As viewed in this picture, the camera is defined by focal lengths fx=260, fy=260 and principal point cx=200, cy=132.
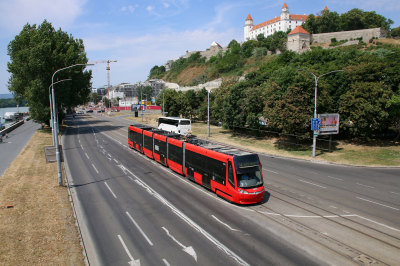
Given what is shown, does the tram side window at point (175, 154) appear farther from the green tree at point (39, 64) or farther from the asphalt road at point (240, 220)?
the green tree at point (39, 64)

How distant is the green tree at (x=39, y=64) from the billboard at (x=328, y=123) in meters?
44.9

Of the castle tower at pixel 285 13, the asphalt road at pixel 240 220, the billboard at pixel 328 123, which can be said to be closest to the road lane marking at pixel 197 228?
the asphalt road at pixel 240 220

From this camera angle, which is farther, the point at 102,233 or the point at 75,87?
the point at 75,87

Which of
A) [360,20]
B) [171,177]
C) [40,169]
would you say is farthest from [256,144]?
[360,20]

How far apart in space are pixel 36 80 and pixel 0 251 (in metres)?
44.7

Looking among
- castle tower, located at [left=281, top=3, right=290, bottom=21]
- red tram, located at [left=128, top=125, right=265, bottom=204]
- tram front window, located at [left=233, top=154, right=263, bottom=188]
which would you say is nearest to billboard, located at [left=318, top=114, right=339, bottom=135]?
red tram, located at [left=128, top=125, right=265, bottom=204]

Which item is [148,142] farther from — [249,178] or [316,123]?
[316,123]

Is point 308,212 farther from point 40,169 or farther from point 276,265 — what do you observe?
point 40,169

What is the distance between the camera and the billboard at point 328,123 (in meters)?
31.3

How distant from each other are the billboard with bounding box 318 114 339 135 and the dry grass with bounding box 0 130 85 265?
28.0 metres

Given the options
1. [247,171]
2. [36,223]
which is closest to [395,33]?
[247,171]

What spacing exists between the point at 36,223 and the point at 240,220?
10644 millimetres

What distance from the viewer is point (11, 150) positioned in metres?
34.4

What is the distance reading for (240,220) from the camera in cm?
1410
